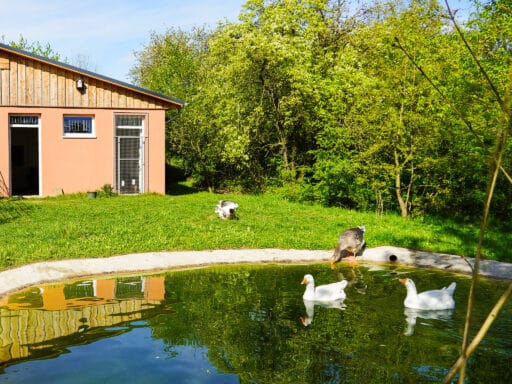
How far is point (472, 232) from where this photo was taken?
1698 cm

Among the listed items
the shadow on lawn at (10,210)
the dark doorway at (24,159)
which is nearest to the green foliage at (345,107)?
the dark doorway at (24,159)

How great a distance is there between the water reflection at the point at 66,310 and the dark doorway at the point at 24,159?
1891cm

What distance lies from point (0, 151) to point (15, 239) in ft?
32.0

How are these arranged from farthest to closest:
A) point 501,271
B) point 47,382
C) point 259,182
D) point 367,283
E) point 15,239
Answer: point 259,182 → point 15,239 → point 501,271 → point 367,283 → point 47,382

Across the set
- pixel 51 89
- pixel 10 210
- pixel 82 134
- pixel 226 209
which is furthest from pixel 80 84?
pixel 226 209

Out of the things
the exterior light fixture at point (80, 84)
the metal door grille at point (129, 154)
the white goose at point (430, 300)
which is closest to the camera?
the white goose at point (430, 300)

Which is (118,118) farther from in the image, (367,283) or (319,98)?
(367,283)

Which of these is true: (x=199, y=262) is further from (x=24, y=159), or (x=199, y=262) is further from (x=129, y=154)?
(x=24, y=159)

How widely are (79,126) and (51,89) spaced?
1.85 metres

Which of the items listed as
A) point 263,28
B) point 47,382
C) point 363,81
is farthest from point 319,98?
point 47,382

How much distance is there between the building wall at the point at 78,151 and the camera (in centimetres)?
2256

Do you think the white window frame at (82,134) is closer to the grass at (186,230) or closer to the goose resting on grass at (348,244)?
the grass at (186,230)

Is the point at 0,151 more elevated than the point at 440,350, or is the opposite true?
the point at 0,151

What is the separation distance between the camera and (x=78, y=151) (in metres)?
23.2
